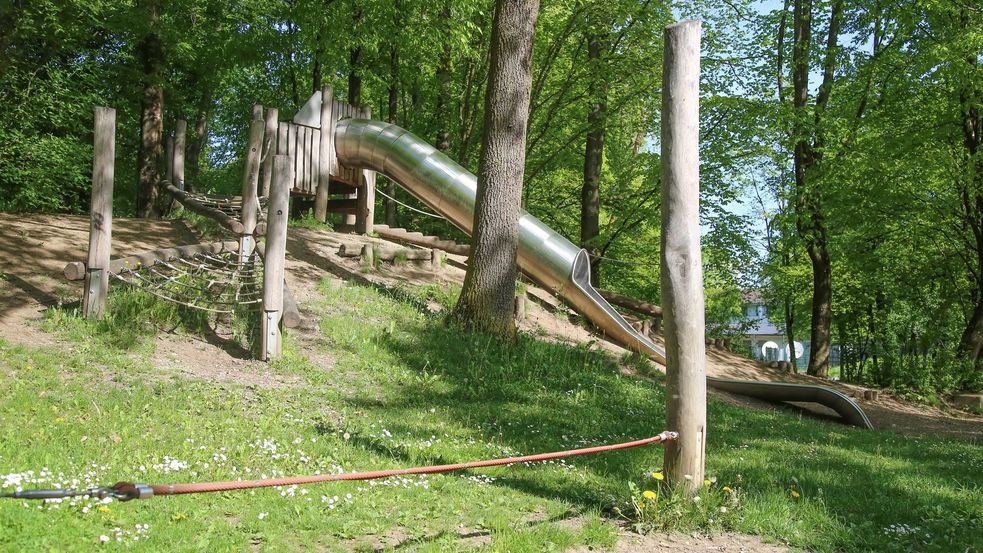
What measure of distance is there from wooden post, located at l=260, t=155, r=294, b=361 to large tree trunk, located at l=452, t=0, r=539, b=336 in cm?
245

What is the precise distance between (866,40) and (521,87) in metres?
13.0

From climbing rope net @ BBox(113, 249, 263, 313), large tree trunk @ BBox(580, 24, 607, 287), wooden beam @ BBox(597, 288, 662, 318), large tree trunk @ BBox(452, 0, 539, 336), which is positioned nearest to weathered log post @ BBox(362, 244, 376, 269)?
climbing rope net @ BBox(113, 249, 263, 313)

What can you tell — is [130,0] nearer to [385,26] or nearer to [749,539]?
[385,26]

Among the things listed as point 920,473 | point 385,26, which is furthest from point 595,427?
point 385,26

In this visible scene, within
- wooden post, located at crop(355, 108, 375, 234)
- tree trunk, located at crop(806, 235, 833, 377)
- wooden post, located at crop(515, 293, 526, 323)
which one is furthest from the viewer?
tree trunk, located at crop(806, 235, 833, 377)

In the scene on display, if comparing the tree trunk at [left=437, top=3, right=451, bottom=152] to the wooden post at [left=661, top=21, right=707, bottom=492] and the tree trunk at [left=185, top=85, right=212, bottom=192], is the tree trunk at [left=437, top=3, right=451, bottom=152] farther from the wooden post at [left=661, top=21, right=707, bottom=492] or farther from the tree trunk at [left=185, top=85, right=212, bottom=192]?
the wooden post at [left=661, top=21, right=707, bottom=492]

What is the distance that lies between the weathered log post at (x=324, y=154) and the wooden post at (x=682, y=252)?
9.84m

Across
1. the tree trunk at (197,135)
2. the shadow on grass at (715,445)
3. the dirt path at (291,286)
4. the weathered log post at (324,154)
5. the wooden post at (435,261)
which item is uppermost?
the tree trunk at (197,135)

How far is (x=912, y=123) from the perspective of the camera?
16.3 metres

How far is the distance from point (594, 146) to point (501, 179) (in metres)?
8.16

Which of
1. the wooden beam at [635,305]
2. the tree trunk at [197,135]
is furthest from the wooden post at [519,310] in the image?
the tree trunk at [197,135]

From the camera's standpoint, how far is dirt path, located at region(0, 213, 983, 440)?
310 inches

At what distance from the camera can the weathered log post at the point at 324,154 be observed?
13.7 m

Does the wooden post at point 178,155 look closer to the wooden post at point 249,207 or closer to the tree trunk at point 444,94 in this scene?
the tree trunk at point 444,94
